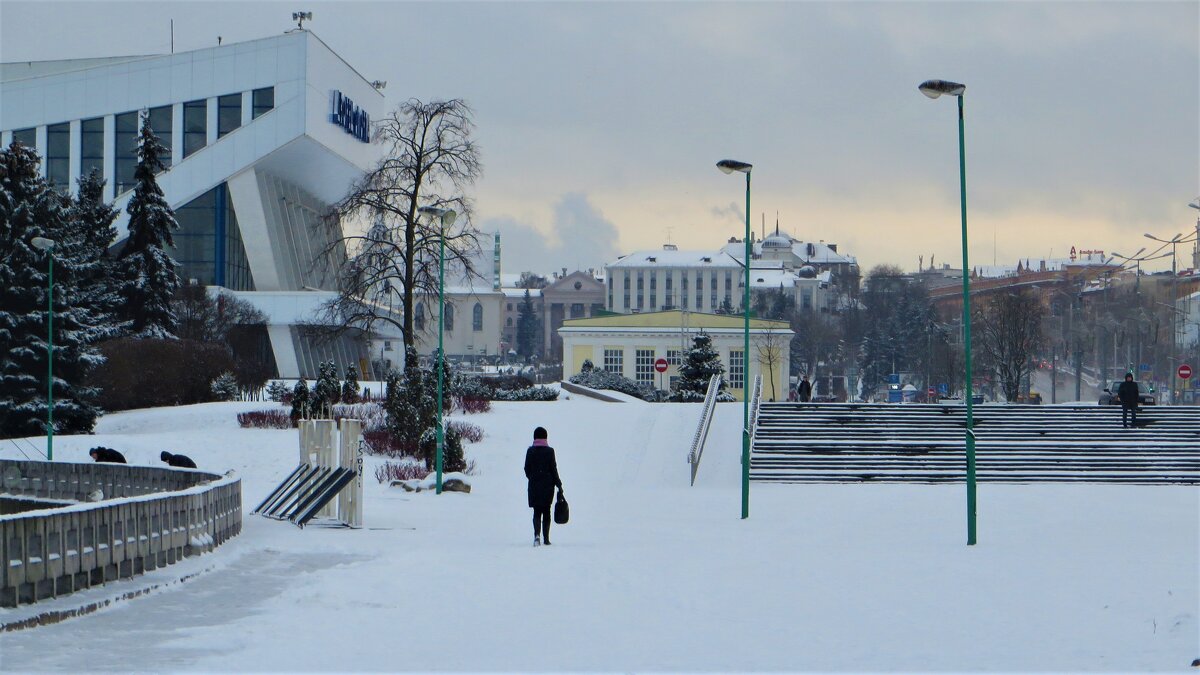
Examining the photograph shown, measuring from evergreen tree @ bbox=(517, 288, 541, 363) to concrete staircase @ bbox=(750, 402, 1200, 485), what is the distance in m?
140

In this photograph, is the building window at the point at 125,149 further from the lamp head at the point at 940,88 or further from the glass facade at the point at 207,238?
the lamp head at the point at 940,88

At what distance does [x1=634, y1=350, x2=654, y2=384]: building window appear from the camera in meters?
69.8

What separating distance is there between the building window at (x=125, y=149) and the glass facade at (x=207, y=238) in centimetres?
383

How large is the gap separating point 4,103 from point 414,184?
127ft

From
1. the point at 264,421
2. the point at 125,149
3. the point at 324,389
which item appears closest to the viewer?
the point at 324,389

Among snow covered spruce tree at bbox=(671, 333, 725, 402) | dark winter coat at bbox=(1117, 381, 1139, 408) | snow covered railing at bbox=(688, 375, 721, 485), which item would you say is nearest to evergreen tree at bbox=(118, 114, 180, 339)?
snow covered spruce tree at bbox=(671, 333, 725, 402)

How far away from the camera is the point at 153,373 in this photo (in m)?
45.5

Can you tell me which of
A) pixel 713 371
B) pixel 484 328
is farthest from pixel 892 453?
pixel 484 328

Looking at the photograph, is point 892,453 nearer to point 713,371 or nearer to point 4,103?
point 713,371

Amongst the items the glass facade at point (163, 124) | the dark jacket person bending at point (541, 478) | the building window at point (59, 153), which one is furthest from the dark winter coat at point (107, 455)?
the building window at point (59, 153)

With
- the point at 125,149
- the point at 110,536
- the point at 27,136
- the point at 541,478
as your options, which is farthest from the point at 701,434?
the point at 27,136

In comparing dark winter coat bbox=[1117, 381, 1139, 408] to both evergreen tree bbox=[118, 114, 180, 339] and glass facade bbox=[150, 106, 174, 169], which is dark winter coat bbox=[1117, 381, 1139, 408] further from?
glass facade bbox=[150, 106, 174, 169]

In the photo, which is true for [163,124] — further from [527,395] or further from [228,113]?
Result: [527,395]

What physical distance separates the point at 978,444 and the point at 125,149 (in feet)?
161
